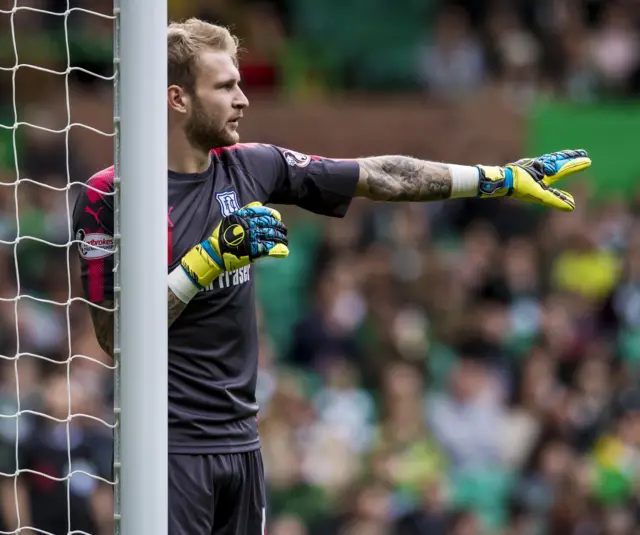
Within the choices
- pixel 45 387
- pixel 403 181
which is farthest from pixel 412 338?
pixel 403 181

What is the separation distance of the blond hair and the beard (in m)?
0.07

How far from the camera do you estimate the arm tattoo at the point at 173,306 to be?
3.91 metres

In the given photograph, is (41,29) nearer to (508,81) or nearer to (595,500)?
(508,81)

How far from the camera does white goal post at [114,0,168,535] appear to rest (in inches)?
150

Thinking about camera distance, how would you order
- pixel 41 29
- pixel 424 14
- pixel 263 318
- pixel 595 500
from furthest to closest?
pixel 424 14 < pixel 41 29 < pixel 263 318 < pixel 595 500

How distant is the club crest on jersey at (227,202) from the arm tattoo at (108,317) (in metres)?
0.34

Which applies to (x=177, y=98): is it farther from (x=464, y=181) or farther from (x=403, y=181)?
(x=464, y=181)

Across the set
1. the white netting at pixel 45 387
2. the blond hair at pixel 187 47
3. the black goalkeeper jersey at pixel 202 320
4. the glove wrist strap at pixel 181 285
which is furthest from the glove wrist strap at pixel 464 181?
the white netting at pixel 45 387

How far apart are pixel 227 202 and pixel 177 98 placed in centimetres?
35

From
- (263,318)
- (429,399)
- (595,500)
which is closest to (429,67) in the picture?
(263,318)

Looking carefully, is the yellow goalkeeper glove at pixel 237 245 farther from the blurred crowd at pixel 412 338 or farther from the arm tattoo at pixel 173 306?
the blurred crowd at pixel 412 338

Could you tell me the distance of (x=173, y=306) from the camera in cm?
392

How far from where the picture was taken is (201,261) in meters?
3.89

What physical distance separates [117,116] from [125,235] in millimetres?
342
